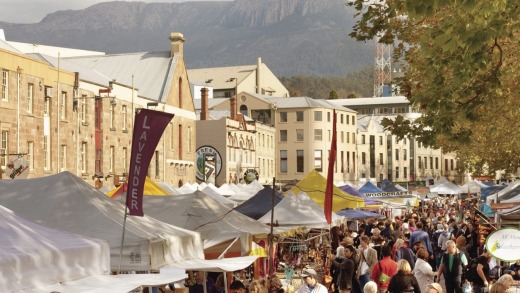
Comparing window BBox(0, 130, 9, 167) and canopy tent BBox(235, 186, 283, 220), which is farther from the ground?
window BBox(0, 130, 9, 167)

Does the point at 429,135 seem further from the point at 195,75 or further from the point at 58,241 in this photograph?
the point at 195,75

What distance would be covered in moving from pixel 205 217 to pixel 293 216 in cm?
667

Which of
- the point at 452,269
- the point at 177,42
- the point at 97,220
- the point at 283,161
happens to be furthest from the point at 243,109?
the point at 97,220

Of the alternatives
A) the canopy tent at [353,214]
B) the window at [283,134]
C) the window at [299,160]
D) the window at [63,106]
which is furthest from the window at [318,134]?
the canopy tent at [353,214]

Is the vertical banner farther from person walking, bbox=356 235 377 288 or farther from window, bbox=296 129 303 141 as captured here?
window, bbox=296 129 303 141

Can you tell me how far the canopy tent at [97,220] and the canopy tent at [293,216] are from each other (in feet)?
32.5

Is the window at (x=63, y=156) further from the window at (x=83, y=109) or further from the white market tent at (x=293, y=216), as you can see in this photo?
the white market tent at (x=293, y=216)

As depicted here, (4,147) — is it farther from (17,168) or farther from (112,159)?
(112,159)

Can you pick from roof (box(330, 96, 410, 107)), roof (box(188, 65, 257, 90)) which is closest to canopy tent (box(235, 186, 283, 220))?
roof (box(188, 65, 257, 90))

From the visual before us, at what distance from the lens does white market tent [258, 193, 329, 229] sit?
27344 millimetres

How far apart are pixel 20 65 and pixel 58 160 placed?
6.61 meters

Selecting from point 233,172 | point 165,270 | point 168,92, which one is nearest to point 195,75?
point 233,172

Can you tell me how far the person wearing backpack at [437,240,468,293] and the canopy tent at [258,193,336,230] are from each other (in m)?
6.42

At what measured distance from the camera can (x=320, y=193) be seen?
3556 cm
